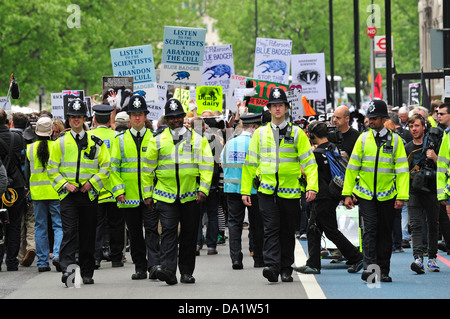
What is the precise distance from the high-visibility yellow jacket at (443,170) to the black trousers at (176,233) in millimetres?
2704

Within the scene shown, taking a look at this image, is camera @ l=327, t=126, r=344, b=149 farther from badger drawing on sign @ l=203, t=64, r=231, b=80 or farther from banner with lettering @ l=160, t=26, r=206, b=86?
badger drawing on sign @ l=203, t=64, r=231, b=80

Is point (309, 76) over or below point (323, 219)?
over

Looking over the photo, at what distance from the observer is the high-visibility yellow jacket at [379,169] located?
40.1 feet

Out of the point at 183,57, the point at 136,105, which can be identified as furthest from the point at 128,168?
the point at 183,57

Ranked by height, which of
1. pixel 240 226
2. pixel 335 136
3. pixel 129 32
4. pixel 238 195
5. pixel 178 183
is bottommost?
pixel 240 226

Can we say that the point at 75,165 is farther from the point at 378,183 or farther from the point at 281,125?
the point at 378,183

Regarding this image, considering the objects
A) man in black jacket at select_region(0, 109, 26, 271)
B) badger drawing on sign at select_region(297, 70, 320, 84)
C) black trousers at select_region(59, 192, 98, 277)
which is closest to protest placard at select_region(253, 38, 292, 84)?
badger drawing on sign at select_region(297, 70, 320, 84)

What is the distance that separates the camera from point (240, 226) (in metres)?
14.7

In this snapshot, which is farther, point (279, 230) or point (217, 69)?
point (217, 69)

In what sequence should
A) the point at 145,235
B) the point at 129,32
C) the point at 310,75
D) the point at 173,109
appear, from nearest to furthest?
the point at 173,109 → the point at 145,235 → the point at 310,75 → the point at 129,32

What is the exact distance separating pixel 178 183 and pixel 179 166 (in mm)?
189

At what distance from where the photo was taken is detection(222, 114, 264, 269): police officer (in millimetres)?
14375

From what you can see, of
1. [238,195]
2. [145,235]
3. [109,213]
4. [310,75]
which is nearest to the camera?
A: [145,235]

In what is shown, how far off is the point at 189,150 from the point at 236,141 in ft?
7.53
